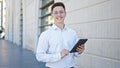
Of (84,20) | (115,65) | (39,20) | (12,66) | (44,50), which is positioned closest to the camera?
(44,50)

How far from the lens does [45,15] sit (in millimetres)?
16281

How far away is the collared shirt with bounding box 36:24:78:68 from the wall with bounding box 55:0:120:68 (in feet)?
7.79

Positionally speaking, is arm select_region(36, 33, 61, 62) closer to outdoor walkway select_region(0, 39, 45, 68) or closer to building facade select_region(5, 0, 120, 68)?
building facade select_region(5, 0, 120, 68)

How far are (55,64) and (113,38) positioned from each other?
270 centimetres

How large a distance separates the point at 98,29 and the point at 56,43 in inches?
142

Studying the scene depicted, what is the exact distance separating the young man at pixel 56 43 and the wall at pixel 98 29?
2.38m

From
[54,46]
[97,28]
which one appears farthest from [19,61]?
[54,46]

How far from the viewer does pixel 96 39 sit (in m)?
7.11

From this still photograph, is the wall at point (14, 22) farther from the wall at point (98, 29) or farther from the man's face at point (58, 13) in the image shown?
the man's face at point (58, 13)

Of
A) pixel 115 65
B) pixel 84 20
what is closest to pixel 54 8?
pixel 115 65

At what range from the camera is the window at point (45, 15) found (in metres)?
15.4

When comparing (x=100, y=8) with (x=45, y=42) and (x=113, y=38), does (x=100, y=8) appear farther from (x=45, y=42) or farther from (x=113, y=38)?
(x=45, y=42)

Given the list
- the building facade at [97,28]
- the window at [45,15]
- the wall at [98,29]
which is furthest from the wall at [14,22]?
the wall at [98,29]

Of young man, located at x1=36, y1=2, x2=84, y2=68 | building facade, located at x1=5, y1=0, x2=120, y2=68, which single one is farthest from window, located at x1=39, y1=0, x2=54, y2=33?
young man, located at x1=36, y1=2, x2=84, y2=68
